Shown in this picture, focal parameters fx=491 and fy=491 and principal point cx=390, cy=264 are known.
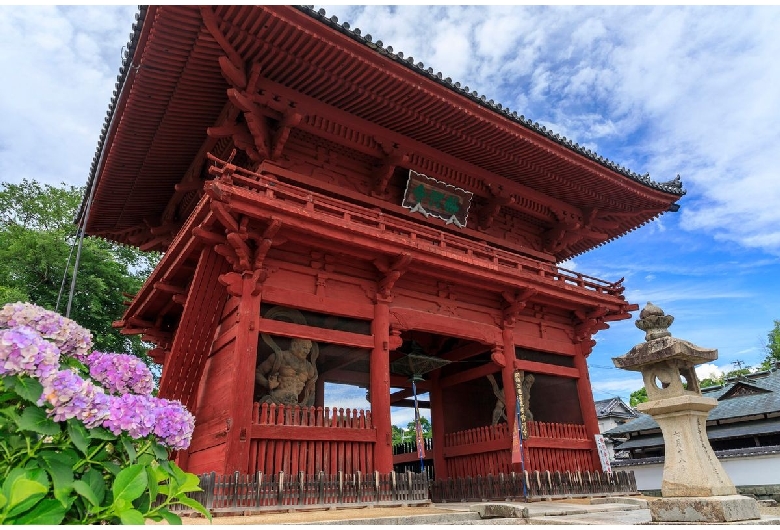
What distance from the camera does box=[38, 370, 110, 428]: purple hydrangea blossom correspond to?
2109mm

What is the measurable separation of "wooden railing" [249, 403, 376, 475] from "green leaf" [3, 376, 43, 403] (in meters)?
6.17

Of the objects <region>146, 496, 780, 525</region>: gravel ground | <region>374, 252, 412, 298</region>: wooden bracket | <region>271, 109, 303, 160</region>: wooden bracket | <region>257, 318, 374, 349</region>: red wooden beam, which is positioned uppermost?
<region>271, 109, 303, 160</region>: wooden bracket

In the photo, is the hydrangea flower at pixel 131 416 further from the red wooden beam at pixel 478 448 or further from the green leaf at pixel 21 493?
the red wooden beam at pixel 478 448

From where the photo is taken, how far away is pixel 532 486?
10.8 meters

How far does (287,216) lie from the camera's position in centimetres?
855

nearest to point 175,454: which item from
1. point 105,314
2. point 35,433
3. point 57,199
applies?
point 35,433

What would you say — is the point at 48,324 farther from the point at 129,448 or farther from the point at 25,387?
the point at 129,448

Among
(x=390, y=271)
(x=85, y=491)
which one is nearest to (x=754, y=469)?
(x=390, y=271)

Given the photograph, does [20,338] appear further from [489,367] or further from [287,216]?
[489,367]

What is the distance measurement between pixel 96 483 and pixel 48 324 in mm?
859

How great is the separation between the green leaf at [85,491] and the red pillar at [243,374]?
589 cm

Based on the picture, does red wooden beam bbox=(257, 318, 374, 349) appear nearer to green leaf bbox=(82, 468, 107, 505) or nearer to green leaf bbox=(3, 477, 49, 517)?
green leaf bbox=(82, 468, 107, 505)

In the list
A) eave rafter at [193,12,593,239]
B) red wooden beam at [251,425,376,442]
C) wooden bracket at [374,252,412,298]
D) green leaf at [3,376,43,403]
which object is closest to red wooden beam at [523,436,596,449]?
red wooden beam at [251,425,376,442]

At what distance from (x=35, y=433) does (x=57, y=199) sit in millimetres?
27331
